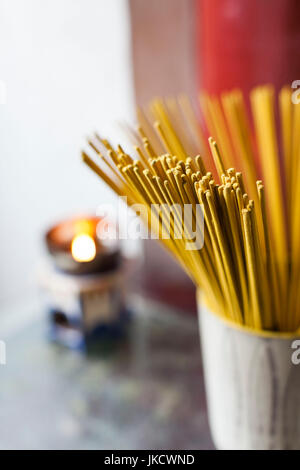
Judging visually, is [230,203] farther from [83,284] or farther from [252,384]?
[83,284]

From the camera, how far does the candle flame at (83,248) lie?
59 cm

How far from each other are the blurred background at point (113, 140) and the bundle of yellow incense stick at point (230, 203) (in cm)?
9

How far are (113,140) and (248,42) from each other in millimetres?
286

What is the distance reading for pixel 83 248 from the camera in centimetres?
60

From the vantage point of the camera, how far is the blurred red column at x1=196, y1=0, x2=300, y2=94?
475mm

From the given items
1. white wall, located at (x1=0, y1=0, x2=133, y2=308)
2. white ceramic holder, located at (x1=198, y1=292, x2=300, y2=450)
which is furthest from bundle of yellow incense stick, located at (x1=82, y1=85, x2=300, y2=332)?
white wall, located at (x1=0, y1=0, x2=133, y2=308)

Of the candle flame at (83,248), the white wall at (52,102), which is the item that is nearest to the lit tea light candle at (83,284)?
the candle flame at (83,248)

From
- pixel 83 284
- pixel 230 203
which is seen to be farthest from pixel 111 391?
pixel 230 203

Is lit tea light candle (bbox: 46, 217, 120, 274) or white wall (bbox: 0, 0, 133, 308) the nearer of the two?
lit tea light candle (bbox: 46, 217, 120, 274)

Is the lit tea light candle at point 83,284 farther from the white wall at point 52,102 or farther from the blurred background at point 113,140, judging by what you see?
the white wall at point 52,102

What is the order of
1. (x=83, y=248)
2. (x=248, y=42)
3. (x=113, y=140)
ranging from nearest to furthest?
(x=248, y=42) → (x=83, y=248) → (x=113, y=140)

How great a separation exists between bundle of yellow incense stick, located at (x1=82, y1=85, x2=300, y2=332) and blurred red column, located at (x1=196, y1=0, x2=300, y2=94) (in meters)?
0.07

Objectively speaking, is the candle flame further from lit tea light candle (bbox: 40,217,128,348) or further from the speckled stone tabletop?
the speckled stone tabletop

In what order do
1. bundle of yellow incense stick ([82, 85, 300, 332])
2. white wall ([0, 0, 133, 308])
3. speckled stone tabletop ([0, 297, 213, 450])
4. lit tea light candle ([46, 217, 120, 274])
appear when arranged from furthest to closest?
white wall ([0, 0, 133, 308]) < lit tea light candle ([46, 217, 120, 274]) < speckled stone tabletop ([0, 297, 213, 450]) < bundle of yellow incense stick ([82, 85, 300, 332])
